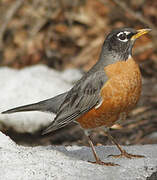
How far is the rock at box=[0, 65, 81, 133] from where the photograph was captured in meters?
5.95

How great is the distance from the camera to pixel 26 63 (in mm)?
8211

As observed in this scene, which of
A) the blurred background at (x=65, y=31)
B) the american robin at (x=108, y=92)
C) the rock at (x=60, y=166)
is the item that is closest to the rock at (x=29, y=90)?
the blurred background at (x=65, y=31)

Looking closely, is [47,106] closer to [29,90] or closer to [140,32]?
[140,32]

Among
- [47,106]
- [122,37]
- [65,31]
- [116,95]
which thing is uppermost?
[122,37]

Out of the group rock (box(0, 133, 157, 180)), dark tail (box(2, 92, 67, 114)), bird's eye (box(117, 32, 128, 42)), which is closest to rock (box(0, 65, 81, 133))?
dark tail (box(2, 92, 67, 114))

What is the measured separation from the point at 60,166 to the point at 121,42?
132 centimetres

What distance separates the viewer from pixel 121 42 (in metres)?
4.07

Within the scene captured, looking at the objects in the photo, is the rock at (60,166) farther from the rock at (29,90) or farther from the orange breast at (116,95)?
the rock at (29,90)

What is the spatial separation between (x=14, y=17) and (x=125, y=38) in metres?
4.93

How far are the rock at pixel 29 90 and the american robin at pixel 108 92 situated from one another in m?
1.74

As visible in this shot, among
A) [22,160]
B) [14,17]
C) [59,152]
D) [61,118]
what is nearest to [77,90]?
[61,118]

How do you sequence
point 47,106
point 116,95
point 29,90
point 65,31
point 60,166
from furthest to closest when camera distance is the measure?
point 65,31 < point 29,90 < point 47,106 < point 116,95 < point 60,166

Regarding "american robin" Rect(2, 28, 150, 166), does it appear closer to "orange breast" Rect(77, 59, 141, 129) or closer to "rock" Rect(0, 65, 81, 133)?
"orange breast" Rect(77, 59, 141, 129)

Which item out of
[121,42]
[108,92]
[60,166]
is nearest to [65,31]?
[121,42]
